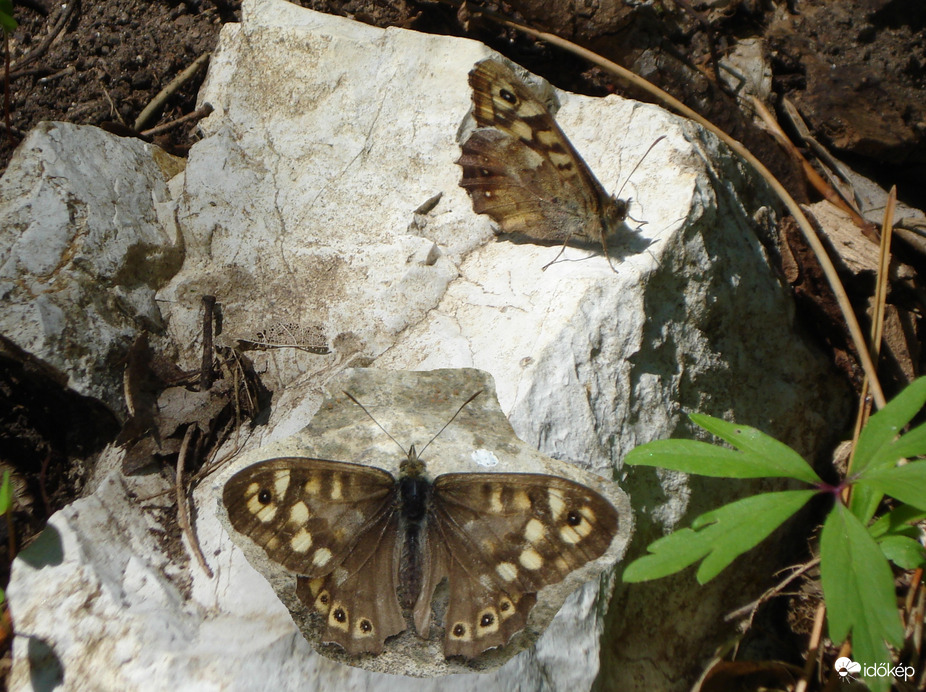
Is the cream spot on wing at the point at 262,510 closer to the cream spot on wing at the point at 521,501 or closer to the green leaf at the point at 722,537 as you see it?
the cream spot on wing at the point at 521,501

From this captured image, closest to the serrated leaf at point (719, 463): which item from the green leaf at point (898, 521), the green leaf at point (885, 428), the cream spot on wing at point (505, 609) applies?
the green leaf at point (885, 428)

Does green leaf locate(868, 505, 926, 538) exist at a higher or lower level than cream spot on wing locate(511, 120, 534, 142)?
lower

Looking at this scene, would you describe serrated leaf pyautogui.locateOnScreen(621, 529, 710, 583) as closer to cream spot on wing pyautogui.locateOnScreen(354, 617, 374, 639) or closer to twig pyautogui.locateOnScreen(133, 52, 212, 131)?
cream spot on wing pyautogui.locateOnScreen(354, 617, 374, 639)

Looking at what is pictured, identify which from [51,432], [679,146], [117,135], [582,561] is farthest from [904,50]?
[51,432]

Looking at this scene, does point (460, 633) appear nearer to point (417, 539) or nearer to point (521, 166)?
point (417, 539)

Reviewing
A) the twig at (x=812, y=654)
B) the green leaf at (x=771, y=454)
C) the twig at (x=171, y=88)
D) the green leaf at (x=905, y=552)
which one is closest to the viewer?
the green leaf at (x=771, y=454)

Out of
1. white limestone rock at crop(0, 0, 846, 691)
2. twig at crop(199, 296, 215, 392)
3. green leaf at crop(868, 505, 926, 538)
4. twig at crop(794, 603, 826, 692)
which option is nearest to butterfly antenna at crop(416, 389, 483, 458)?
white limestone rock at crop(0, 0, 846, 691)
